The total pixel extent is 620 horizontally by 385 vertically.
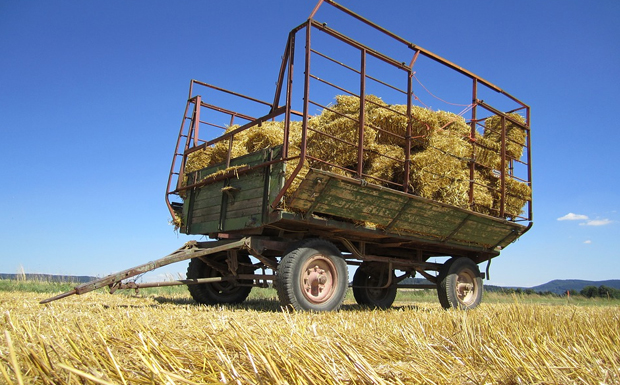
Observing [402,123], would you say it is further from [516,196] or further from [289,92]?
[516,196]

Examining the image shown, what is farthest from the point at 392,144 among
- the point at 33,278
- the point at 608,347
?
the point at 33,278

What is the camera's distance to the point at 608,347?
2.81 m

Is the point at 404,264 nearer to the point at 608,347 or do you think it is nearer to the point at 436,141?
the point at 436,141

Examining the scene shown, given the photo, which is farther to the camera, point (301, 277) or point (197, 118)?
point (197, 118)

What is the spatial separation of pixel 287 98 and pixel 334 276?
7.69 ft

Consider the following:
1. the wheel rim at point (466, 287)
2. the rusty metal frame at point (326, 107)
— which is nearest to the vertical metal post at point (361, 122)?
the rusty metal frame at point (326, 107)

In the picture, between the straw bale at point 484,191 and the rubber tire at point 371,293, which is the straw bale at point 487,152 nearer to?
the straw bale at point 484,191

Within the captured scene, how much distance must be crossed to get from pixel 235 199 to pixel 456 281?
416cm

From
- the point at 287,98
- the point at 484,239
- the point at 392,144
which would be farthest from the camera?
the point at 484,239

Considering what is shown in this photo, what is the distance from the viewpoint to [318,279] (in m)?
6.29

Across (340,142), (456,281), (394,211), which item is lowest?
(456,281)

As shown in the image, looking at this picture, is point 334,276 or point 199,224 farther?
point 199,224

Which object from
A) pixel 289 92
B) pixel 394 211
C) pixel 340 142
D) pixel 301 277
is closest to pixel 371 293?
pixel 394 211

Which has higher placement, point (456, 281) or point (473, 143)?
point (473, 143)
